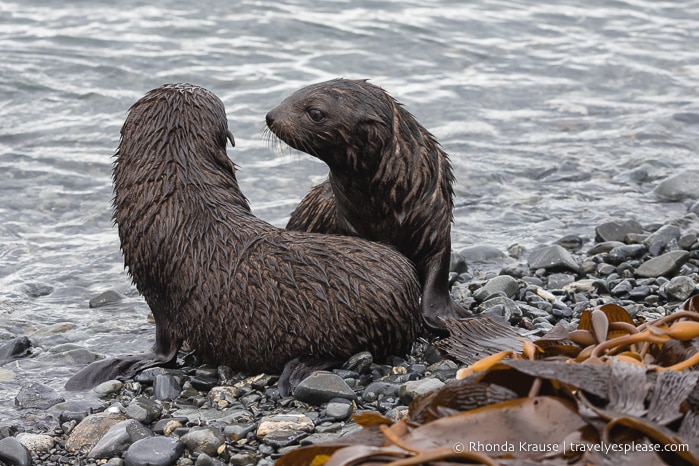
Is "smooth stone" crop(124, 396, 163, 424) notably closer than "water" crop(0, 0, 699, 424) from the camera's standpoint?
Yes

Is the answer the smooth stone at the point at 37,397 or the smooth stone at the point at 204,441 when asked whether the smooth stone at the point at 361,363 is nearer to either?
the smooth stone at the point at 204,441

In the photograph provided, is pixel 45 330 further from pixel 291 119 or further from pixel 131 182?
pixel 291 119

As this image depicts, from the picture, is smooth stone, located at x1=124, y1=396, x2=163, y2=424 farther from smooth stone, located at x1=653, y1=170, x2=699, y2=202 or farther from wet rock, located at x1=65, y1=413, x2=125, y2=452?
smooth stone, located at x1=653, y1=170, x2=699, y2=202

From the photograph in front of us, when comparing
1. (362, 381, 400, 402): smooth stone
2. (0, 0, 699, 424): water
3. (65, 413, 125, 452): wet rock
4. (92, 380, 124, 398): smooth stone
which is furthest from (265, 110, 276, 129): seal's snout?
(65, 413, 125, 452): wet rock

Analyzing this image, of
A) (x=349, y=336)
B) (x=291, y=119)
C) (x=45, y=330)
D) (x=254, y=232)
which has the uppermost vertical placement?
(x=291, y=119)

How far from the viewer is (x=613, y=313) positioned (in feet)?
14.1

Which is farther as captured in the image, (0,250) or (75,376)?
(0,250)

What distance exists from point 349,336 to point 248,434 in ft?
3.30

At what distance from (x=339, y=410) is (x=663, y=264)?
3009mm

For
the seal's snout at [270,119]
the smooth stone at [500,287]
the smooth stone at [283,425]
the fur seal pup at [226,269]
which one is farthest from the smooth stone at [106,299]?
the smooth stone at [283,425]

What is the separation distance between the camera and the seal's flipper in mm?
5391

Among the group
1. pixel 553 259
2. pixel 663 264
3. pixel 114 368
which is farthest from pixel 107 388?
pixel 663 264

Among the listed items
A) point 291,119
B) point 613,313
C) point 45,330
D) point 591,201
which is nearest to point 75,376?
point 45,330

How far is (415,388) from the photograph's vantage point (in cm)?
469
